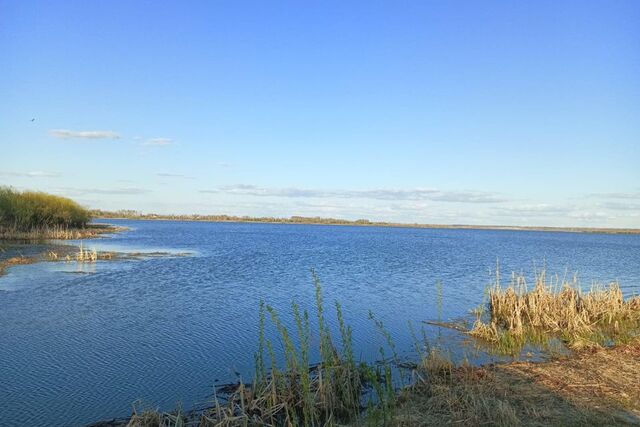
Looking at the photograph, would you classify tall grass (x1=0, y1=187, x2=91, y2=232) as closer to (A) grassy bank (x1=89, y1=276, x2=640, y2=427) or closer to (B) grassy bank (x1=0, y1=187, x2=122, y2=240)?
(B) grassy bank (x1=0, y1=187, x2=122, y2=240)

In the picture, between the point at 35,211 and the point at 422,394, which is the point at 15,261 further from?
the point at 422,394

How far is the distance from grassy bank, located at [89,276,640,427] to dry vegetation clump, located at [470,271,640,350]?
92.8 inches

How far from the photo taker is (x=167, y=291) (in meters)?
21.7

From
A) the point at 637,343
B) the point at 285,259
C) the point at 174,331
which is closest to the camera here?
the point at 637,343

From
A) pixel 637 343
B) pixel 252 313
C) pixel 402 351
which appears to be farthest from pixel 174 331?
pixel 637 343

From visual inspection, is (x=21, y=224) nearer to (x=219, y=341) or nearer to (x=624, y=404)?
(x=219, y=341)

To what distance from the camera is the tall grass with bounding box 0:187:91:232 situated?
46.9 metres


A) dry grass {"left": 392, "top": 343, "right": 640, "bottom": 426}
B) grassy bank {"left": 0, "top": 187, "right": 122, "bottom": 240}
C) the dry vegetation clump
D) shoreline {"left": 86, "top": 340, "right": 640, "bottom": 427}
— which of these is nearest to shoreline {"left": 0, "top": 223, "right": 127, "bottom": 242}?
grassy bank {"left": 0, "top": 187, "right": 122, "bottom": 240}

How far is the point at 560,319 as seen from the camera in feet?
50.1

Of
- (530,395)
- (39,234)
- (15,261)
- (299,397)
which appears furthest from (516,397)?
(39,234)

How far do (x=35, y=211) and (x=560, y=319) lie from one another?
51.6 meters

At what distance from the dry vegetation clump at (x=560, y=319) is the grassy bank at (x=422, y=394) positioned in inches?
92.8

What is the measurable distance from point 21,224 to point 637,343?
51814 mm

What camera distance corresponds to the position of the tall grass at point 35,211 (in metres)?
46.9
